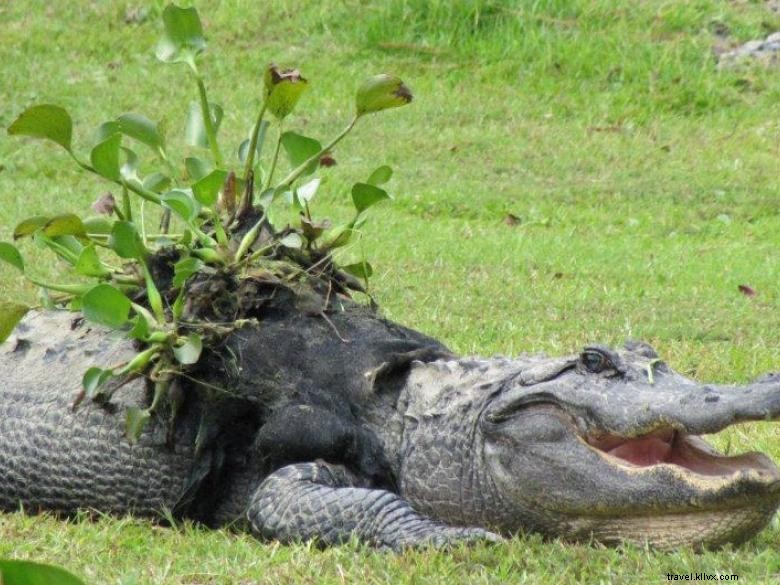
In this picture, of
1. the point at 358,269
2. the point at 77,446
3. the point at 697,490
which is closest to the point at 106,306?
the point at 77,446

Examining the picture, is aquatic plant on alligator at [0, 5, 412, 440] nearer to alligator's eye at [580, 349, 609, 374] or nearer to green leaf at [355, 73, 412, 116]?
green leaf at [355, 73, 412, 116]

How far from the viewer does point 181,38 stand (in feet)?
14.3

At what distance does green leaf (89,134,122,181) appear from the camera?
12.9 feet

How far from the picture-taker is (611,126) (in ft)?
41.5

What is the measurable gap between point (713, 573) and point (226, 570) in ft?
3.61

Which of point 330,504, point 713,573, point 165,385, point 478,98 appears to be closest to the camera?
point 713,573

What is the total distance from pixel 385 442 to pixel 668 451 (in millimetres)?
866

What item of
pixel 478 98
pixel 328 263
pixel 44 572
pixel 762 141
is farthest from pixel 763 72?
pixel 44 572

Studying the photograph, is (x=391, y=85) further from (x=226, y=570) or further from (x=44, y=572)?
(x=44, y=572)

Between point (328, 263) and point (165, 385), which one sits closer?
point (165, 385)

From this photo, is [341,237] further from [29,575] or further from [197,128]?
[29,575]

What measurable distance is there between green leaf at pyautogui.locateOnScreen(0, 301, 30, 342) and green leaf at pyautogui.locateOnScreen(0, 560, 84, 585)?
2826mm

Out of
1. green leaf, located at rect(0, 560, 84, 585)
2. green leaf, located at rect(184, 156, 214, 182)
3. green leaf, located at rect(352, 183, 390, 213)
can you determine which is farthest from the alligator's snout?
green leaf, located at rect(0, 560, 84, 585)

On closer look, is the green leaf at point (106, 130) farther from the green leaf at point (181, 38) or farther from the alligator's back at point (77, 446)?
→ the alligator's back at point (77, 446)
